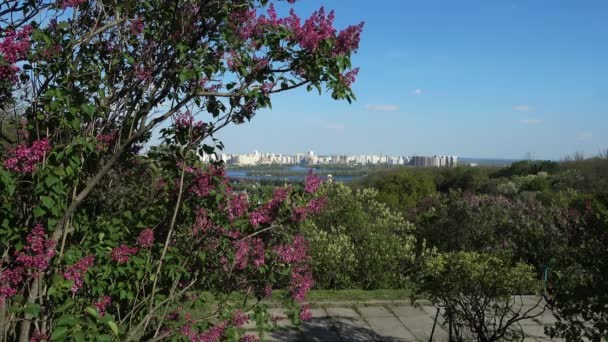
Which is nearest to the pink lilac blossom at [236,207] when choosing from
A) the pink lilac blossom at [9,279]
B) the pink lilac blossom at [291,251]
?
the pink lilac blossom at [291,251]

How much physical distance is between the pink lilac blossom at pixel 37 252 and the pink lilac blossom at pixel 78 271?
0.09 m

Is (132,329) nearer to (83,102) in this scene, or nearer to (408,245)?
(83,102)

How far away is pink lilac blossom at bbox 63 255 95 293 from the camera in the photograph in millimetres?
2002

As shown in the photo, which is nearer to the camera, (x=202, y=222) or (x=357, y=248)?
(x=202, y=222)

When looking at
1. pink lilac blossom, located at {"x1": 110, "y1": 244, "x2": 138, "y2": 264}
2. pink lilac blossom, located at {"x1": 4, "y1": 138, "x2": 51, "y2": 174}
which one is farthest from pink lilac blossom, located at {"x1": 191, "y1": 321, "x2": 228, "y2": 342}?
pink lilac blossom, located at {"x1": 4, "y1": 138, "x2": 51, "y2": 174}

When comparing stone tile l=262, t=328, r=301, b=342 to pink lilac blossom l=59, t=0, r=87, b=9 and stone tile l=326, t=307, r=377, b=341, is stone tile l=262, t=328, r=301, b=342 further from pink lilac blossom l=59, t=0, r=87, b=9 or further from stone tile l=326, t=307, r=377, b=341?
pink lilac blossom l=59, t=0, r=87, b=9

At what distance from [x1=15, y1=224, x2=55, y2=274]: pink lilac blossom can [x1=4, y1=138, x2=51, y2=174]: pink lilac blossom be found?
27 cm

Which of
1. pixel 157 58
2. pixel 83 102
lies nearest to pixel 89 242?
pixel 83 102

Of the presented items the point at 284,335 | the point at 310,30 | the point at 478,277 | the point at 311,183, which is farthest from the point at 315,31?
the point at 284,335

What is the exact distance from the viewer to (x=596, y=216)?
3.15 m

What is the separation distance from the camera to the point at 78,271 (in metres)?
2.01

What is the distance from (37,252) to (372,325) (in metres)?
3.82

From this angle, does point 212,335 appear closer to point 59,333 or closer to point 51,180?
point 59,333

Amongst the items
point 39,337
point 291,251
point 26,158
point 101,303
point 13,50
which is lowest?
point 39,337
